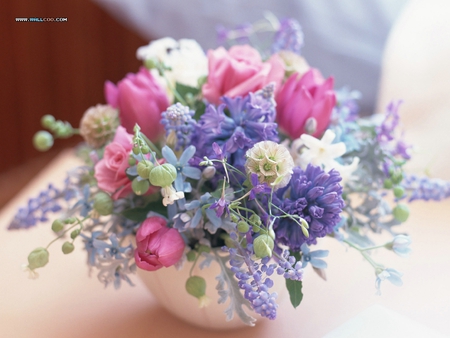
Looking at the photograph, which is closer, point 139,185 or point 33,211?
point 139,185

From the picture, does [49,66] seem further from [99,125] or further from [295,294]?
[295,294]

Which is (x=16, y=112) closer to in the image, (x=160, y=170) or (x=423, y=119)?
(x=423, y=119)

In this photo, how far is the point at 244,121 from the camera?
43 centimetres

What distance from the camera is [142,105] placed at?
50cm

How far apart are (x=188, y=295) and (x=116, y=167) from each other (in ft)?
0.50

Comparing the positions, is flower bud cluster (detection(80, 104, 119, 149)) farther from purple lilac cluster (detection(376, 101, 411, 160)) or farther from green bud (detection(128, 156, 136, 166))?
purple lilac cluster (detection(376, 101, 411, 160))

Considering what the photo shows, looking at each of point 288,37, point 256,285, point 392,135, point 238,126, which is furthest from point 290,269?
point 288,37

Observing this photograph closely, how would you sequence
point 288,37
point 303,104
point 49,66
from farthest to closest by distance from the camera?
point 49,66 → point 288,37 → point 303,104

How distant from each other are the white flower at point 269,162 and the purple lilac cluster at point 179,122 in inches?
3.4

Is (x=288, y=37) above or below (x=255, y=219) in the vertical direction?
above

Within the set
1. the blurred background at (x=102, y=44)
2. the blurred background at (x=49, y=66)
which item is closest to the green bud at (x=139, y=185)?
the blurred background at (x=102, y=44)

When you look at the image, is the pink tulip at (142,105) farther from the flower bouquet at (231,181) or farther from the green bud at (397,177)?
the green bud at (397,177)

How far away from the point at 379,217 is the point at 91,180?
334mm

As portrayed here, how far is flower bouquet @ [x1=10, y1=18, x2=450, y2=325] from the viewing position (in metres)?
0.39
